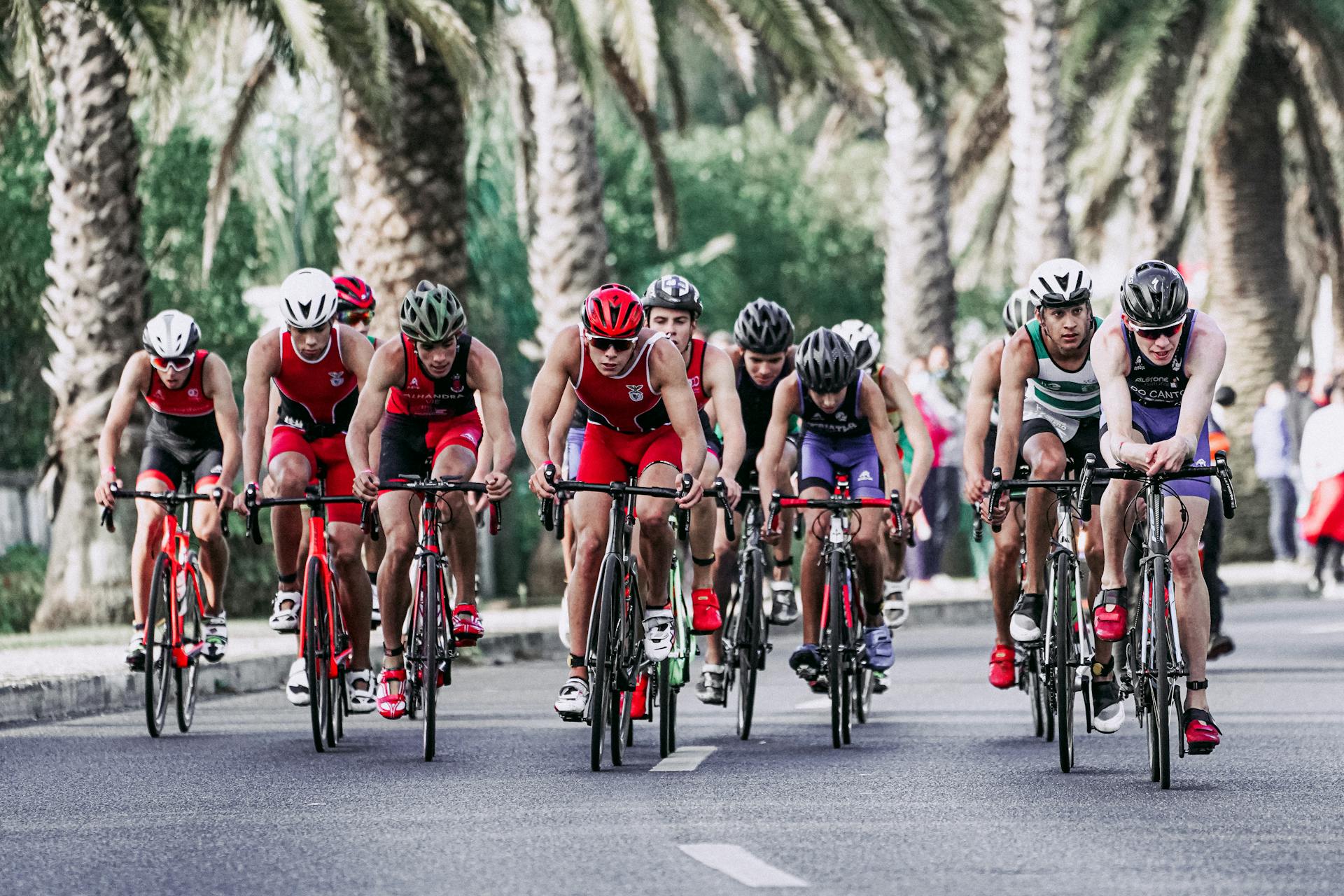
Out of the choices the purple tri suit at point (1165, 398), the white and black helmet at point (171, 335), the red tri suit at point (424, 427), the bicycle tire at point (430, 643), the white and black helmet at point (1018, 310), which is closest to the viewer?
the purple tri suit at point (1165, 398)

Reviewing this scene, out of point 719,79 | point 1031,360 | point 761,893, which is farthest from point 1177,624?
point 719,79

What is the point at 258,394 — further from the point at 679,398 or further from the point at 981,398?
the point at 981,398

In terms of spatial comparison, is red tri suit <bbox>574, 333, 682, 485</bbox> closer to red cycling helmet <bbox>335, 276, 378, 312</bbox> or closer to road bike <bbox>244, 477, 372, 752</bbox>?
road bike <bbox>244, 477, 372, 752</bbox>

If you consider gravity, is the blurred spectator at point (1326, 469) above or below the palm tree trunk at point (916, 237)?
below

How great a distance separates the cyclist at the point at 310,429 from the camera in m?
11.7

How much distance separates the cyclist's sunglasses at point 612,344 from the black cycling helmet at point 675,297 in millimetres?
1338

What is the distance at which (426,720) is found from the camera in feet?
34.6

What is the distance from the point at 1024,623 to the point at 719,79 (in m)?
42.8

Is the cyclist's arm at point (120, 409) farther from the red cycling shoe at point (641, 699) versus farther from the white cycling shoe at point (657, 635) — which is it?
the white cycling shoe at point (657, 635)

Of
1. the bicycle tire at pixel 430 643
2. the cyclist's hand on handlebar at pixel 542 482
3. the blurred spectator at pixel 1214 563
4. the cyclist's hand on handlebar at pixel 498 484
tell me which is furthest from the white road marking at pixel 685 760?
the blurred spectator at pixel 1214 563

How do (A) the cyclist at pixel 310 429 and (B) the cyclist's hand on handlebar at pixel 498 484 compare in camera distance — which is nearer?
(B) the cyclist's hand on handlebar at pixel 498 484

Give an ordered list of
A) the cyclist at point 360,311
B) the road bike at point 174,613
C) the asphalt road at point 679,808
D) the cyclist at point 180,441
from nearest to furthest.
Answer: the asphalt road at point 679,808 < the road bike at point 174,613 < the cyclist at point 180,441 < the cyclist at point 360,311

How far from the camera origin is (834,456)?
12625 millimetres

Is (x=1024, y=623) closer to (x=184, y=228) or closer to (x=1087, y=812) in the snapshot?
(x=1087, y=812)
